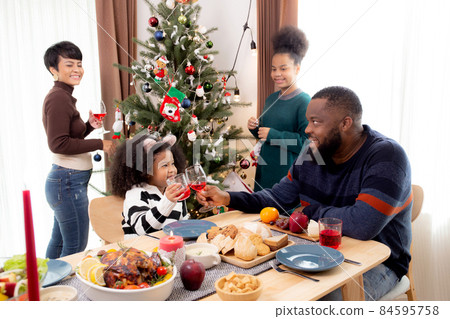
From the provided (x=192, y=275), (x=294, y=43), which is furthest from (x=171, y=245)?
(x=294, y=43)

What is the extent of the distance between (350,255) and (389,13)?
1754 millimetres

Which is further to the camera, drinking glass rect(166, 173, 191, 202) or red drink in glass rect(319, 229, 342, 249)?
drinking glass rect(166, 173, 191, 202)

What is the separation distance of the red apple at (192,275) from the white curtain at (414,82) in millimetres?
1814

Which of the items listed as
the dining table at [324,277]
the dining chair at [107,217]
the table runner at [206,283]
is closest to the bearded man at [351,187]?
the dining table at [324,277]

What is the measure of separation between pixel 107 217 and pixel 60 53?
108cm

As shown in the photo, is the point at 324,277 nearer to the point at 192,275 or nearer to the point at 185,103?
the point at 192,275

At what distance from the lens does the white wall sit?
131 inches

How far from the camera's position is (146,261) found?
36.3 inches

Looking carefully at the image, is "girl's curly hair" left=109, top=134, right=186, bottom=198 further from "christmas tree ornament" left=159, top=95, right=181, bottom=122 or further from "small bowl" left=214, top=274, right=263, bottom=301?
"small bowl" left=214, top=274, right=263, bottom=301

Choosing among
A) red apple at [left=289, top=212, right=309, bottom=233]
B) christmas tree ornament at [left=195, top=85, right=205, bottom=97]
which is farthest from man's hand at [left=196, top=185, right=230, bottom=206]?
christmas tree ornament at [left=195, top=85, right=205, bottom=97]

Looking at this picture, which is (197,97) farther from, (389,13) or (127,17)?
(389,13)

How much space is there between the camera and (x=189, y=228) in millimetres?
1441

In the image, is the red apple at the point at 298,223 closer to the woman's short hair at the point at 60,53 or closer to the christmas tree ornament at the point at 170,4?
the woman's short hair at the point at 60,53
